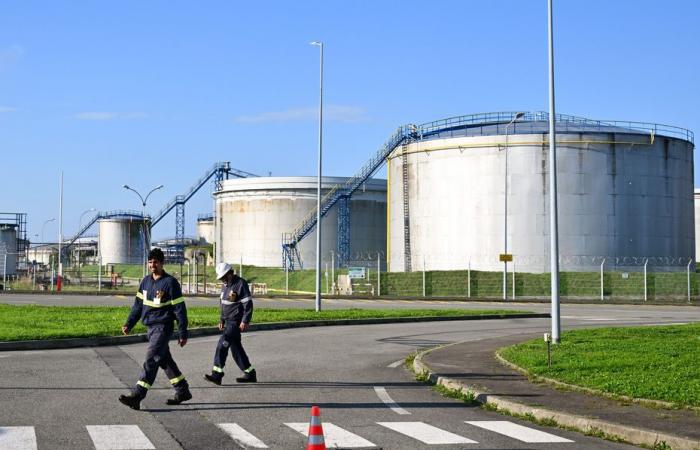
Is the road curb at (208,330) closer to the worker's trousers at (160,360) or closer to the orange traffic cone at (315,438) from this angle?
the worker's trousers at (160,360)

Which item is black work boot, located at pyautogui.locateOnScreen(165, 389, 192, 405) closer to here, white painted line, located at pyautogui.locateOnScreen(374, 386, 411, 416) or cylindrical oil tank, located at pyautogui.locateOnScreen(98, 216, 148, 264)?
white painted line, located at pyautogui.locateOnScreen(374, 386, 411, 416)

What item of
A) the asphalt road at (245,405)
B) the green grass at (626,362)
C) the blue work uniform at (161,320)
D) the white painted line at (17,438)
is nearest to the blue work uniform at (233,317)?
the asphalt road at (245,405)

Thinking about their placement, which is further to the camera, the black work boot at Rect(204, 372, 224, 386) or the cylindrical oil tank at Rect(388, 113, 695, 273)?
the cylindrical oil tank at Rect(388, 113, 695, 273)

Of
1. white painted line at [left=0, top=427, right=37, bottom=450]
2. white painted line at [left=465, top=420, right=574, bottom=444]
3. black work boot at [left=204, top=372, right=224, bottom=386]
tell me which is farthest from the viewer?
black work boot at [left=204, top=372, right=224, bottom=386]

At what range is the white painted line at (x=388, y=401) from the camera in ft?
36.9

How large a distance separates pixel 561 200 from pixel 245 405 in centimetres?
4297

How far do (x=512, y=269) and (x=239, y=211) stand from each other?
Answer: 32760mm

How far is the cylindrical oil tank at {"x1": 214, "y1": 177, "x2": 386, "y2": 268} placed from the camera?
252 ft

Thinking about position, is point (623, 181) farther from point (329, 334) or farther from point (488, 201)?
point (329, 334)

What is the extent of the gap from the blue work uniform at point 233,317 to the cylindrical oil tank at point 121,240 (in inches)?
3936

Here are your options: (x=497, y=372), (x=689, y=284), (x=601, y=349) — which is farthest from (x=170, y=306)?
(x=689, y=284)

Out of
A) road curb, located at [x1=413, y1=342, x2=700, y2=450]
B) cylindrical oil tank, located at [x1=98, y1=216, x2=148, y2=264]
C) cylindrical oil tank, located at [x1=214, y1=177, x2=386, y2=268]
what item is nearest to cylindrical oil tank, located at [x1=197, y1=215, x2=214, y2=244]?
cylindrical oil tank, located at [x1=98, y1=216, x2=148, y2=264]

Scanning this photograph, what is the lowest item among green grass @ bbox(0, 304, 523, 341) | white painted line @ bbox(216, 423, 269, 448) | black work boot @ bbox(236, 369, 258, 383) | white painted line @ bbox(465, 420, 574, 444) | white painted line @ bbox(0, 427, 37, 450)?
white painted line @ bbox(465, 420, 574, 444)

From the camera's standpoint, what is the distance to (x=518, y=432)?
32.0ft
